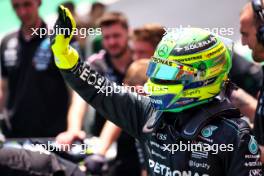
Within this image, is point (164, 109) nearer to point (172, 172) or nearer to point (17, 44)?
point (172, 172)

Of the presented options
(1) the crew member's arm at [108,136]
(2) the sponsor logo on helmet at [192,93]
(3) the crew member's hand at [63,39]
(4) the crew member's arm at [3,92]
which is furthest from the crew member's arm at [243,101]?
(4) the crew member's arm at [3,92]

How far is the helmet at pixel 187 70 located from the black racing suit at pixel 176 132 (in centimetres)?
7

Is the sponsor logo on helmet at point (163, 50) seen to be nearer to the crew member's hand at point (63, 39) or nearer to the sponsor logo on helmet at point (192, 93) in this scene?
the sponsor logo on helmet at point (192, 93)

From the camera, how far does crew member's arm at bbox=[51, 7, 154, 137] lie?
2871mm

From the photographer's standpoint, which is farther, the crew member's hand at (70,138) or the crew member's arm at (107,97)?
the crew member's hand at (70,138)

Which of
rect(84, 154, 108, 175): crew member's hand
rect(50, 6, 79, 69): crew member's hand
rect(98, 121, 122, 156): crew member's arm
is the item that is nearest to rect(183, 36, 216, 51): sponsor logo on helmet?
rect(50, 6, 79, 69): crew member's hand

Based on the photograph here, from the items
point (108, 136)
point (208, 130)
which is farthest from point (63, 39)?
point (108, 136)

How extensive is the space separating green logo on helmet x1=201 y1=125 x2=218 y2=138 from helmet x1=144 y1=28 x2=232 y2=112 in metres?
0.12

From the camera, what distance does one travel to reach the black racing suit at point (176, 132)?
2.62m

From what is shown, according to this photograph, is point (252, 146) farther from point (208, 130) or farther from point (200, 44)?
point (200, 44)

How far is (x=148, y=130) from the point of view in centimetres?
285

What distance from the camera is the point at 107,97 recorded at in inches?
115

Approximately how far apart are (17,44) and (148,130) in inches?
80.7

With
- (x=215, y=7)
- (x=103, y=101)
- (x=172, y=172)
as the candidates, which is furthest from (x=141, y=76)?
(x=215, y=7)
